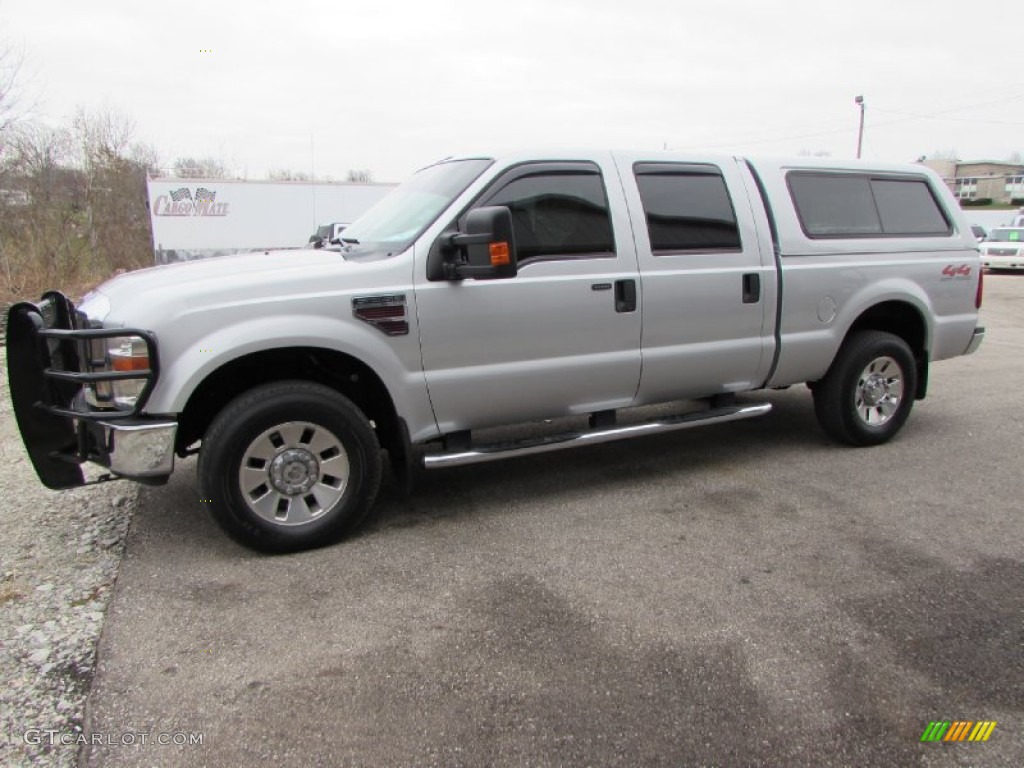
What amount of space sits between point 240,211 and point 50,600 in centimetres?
2182

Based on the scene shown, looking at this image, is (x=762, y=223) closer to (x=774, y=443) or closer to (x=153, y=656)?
(x=774, y=443)

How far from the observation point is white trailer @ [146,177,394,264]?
72.8 ft

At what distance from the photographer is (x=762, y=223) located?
459 cm

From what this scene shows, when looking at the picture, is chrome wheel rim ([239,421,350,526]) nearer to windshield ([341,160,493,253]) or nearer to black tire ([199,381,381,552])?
black tire ([199,381,381,552])

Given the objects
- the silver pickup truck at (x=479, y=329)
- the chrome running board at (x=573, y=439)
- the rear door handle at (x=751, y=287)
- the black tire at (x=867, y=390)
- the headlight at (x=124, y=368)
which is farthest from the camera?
the black tire at (x=867, y=390)

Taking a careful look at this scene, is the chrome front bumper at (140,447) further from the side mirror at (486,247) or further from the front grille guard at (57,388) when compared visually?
the side mirror at (486,247)

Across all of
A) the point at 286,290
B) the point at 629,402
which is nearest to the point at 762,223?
the point at 629,402

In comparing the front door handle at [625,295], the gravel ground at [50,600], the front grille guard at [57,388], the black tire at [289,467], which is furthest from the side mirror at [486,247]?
the gravel ground at [50,600]

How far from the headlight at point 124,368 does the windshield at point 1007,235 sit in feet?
89.7

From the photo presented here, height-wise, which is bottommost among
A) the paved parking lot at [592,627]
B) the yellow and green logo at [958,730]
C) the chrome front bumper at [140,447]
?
the yellow and green logo at [958,730]

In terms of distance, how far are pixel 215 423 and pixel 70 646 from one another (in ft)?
3.49

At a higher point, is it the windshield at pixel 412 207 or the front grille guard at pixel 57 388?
the windshield at pixel 412 207

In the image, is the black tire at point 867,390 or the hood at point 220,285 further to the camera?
the black tire at point 867,390

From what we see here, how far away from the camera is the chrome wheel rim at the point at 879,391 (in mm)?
5086
